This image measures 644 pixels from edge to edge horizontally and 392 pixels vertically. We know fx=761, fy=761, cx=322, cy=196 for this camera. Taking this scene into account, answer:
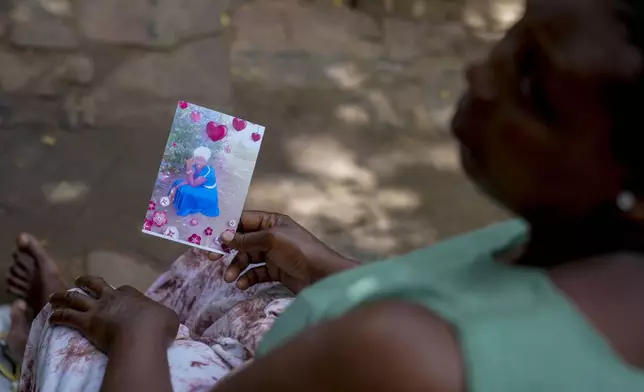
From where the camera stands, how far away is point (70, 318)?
114cm

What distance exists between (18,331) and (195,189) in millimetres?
575

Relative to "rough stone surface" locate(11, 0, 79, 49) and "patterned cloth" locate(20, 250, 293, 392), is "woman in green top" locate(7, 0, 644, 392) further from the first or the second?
"rough stone surface" locate(11, 0, 79, 49)

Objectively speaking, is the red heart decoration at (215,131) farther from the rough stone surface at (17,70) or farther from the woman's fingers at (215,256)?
the rough stone surface at (17,70)

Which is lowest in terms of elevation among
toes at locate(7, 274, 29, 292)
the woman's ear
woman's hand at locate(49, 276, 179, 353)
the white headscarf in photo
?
toes at locate(7, 274, 29, 292)

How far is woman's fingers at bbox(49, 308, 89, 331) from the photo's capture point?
3.67 feet

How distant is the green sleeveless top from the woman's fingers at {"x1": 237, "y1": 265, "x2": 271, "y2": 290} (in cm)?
50

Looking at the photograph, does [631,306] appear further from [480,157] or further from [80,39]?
[80,39]

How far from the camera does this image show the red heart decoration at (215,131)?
133 cm

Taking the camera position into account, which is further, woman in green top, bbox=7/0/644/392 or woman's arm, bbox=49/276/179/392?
woman's arm, bbox=49/276/179/392

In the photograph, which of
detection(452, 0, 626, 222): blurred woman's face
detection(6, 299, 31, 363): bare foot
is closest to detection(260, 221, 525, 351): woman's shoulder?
detection(452, 0, 626, 222): blurred woman's face

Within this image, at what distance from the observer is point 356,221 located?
2061 mm

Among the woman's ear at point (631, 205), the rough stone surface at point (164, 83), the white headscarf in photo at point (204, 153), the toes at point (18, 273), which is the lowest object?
the toes at point (18, 273)

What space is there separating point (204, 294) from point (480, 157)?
0.72 meters

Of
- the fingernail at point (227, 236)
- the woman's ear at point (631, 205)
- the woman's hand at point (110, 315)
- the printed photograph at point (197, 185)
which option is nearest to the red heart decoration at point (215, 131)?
the printed photograph at point (197, 185)
